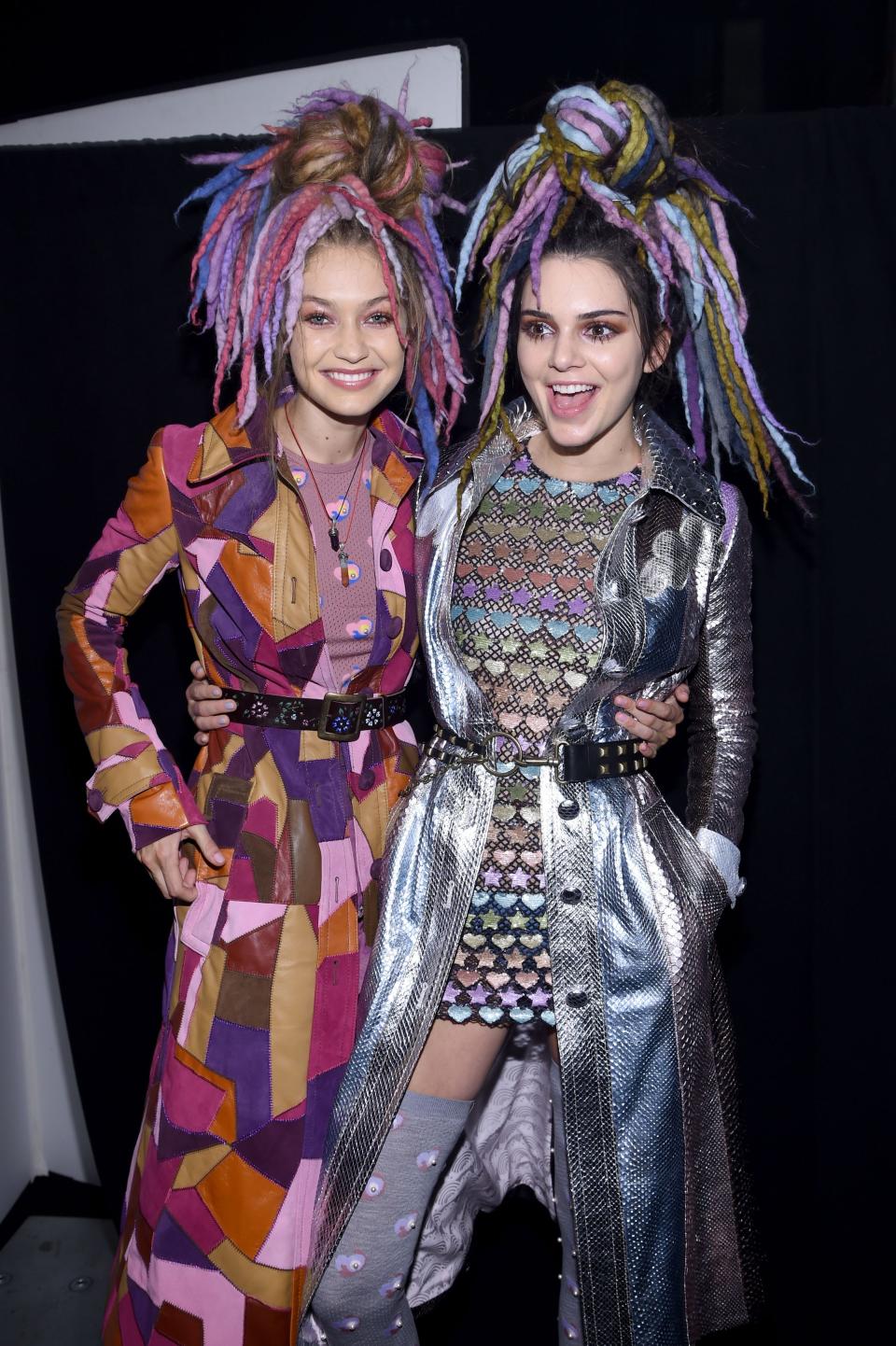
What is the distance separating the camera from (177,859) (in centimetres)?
201

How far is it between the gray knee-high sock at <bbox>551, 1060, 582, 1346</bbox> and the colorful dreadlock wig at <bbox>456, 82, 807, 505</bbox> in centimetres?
100

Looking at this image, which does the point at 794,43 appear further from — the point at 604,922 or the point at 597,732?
the point at 604,922

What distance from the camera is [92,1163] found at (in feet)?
10.2

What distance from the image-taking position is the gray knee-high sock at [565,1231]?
1.96m

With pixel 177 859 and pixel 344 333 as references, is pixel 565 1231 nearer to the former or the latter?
pixel 177 859

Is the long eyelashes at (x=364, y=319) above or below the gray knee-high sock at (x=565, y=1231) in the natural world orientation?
above

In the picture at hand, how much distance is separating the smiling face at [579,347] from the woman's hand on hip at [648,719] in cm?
39

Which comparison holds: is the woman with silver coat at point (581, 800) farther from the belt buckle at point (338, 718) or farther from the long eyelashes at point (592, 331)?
the belt buckle at point (338, 718)

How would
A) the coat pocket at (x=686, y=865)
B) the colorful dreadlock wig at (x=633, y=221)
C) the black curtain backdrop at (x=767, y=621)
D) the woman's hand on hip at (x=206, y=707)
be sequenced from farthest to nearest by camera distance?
the black curtain backdrop at (x=767, y=621), the woman's hand on hip at (x=206, y=707), the coat pocket at (x=686, y=865), the colorful dreadlock wig at (x=633, y=221)

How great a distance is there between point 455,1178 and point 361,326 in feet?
4.54

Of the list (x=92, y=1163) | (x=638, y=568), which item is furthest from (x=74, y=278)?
(x=92, y=1163)

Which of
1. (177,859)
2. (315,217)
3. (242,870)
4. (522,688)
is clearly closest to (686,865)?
(522,688)

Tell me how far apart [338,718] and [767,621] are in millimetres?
935

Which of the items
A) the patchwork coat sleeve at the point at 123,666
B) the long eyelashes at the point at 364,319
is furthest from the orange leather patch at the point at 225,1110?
the long eyelashes at the point at 364,319
